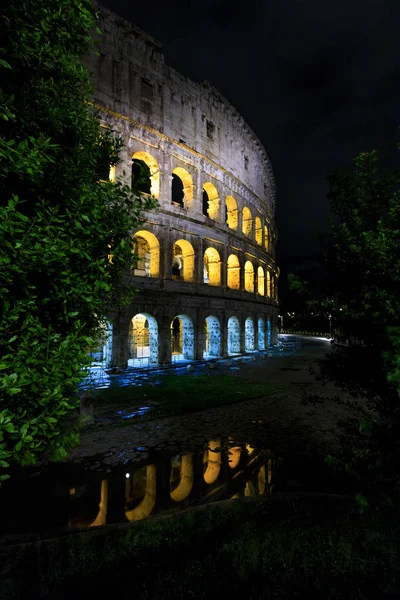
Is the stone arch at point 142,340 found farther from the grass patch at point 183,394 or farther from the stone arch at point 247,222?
the stone arch at point 247,222

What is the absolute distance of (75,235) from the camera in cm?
357

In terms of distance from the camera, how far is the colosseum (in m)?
18.7

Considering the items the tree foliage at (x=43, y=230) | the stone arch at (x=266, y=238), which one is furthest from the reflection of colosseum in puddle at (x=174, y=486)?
the stone arch at (x=266, y=238)

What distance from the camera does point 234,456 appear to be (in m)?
7.27

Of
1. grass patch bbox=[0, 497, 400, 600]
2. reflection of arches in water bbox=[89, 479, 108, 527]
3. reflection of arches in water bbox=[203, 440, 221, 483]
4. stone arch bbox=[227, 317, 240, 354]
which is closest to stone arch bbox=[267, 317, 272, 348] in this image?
stone arch bbox=[227, 317, 240, 354]

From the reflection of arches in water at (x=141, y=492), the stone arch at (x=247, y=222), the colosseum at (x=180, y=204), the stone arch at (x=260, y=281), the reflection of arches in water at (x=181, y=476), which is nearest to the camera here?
the reflection of arches in water at (x=141, y=492)

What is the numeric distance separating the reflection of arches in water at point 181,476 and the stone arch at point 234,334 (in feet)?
62.1

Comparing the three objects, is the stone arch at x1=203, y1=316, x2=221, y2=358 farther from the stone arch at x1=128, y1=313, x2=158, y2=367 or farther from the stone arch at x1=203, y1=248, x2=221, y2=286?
the stone arch at x1=128, y1=313, x2=158, y2=367

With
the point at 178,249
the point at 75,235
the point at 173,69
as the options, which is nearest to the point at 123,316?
the point at 178,249

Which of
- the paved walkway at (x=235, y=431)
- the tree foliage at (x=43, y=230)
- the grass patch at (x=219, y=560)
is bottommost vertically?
the paved walkway at (x=235, y=431)

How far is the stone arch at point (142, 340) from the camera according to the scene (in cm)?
1961

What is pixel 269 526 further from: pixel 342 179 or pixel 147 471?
pixel 342 179

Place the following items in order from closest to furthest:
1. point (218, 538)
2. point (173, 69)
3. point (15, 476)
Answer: point (218, 538) → point (15, 476) → point (173, 69)

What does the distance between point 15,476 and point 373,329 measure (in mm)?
7267
